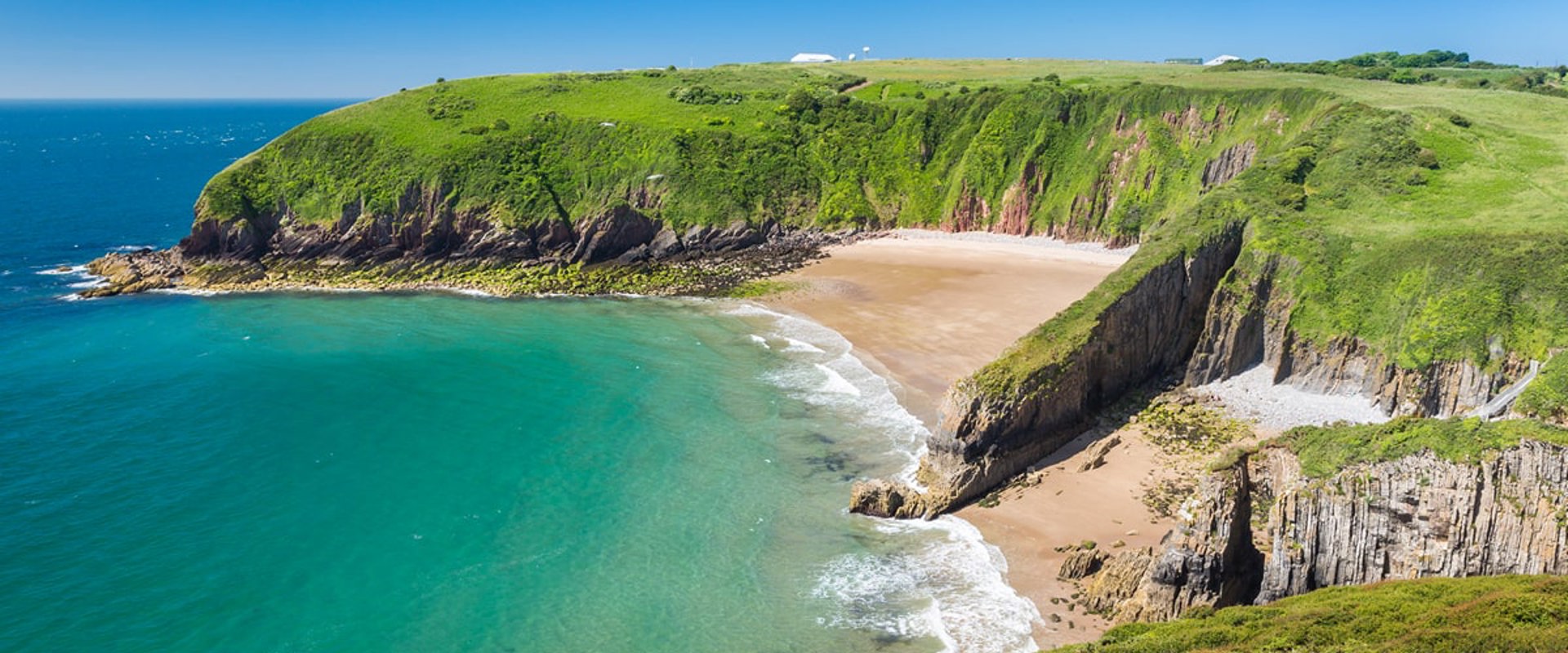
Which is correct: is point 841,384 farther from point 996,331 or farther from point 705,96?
point 705,96

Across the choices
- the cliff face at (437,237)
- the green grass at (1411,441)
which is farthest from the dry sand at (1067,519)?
the cliff face at (437,237)

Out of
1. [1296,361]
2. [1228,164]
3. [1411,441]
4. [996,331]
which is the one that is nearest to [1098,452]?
[1296,361]

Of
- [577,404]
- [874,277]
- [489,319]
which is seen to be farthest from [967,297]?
[489,319]

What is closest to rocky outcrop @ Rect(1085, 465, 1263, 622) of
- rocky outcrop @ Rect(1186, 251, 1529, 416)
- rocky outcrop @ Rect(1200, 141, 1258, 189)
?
rocky outcrop @ Rect(1186, 251, 1529, 416)

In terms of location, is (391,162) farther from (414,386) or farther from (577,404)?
(577,404)

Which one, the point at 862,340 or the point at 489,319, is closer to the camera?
the point at 862,340

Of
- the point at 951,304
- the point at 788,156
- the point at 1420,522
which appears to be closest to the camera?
the point at 1420,522
